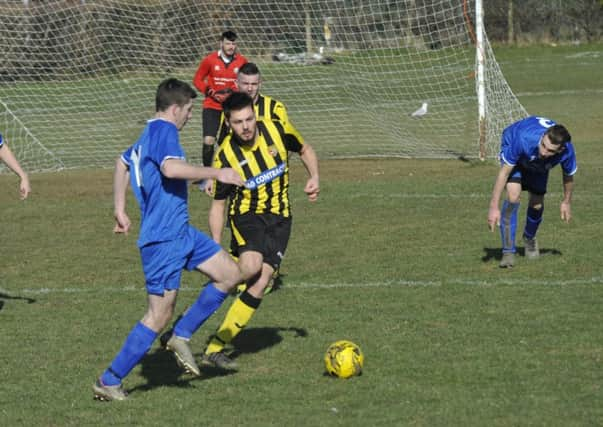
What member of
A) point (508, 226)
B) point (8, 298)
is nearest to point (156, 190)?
point (8, 298)

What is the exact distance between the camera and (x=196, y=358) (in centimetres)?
765

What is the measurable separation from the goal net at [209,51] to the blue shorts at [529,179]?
8461 mm

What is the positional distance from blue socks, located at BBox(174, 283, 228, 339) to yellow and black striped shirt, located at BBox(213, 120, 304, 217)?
0.82m

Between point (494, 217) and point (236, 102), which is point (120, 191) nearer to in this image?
point (236, 102)

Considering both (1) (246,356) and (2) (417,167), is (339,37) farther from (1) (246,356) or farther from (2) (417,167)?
(1) (246,356)

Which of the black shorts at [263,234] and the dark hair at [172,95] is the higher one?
the dark hair at [172,95]

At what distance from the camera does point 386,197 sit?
14445 mm

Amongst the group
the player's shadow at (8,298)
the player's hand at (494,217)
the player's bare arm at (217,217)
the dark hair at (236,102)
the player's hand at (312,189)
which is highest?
the dark hair at (236,102)

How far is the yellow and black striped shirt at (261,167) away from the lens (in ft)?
25.1

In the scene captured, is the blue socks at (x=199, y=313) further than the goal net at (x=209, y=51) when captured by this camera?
No

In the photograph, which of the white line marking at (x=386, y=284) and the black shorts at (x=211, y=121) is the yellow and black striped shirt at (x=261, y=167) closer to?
the white line marking at (x=386, y=284)

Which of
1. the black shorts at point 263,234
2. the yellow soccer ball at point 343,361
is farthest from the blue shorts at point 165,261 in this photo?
the yellow soccer ball at point 343,361

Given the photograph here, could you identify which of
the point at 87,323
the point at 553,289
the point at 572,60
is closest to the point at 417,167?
the point at 553,289

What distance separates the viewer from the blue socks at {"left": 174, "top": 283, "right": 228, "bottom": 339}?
23.1 feet
